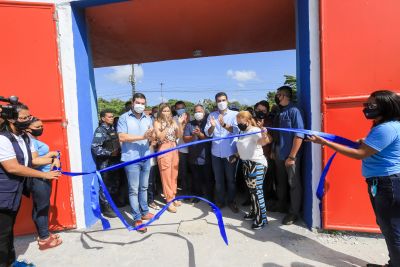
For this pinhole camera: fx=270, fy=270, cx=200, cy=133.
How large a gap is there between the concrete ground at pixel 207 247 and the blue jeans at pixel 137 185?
1.00 feet

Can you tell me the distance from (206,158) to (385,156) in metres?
2.74

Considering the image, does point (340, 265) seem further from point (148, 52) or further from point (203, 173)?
point (148, 52)

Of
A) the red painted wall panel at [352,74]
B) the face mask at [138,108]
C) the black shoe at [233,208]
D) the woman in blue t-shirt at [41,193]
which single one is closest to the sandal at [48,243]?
the woman in blue t-shirt at [41,193]

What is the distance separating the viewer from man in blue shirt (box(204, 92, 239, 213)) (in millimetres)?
4207

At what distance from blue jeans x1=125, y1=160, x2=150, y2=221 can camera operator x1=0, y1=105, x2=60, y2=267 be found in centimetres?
113

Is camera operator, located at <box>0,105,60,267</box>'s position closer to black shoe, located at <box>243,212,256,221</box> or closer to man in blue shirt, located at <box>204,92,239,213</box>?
man in blue shirt, located at <box>204,92,239,213</box>

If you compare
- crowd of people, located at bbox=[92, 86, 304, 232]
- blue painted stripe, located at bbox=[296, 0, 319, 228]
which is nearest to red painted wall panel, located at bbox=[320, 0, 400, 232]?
blue painted stripe, located at bbox=[296, 0, 319, 228]

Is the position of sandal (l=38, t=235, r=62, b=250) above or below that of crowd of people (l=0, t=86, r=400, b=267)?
below

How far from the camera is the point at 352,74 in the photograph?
3223 mm

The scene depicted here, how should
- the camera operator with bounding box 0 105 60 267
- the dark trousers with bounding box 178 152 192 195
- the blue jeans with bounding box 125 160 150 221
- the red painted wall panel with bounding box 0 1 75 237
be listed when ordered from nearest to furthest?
the camera operator with bounding box 0 105 60 267 < the red painted wall panel with bounding box 0 1 75 237 < the blue jeans with bounding box 125 160 150 221 < the dark trousers with bounding box 178 152 192 195

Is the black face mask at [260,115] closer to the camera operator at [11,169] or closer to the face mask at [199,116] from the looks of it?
the face mask at [199,116]

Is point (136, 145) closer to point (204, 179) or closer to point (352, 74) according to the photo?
point (204, 179)

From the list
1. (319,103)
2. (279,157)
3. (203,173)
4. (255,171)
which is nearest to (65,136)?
(203,173)

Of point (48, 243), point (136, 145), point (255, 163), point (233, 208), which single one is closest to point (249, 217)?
point (233, 208)
